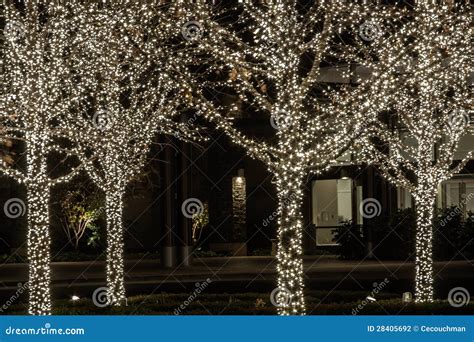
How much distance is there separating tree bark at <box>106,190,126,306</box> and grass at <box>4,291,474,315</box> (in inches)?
13.7

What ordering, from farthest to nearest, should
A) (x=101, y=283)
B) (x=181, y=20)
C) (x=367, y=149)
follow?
(x=101, y=283), (x=367, y=149), (x=181, y=20)

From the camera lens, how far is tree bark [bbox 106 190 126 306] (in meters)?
17.4

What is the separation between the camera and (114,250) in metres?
A: 17.5

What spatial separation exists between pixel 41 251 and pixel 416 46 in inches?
243

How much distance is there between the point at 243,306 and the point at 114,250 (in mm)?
2829

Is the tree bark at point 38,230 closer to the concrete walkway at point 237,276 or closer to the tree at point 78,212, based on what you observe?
the concrete walkway at point 237,276

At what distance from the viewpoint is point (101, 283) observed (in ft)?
80.2

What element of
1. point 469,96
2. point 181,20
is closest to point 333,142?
point 181,20

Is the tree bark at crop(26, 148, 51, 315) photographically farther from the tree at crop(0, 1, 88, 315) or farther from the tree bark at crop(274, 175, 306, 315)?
the tree bark at crop(274, 175, 306, 315)

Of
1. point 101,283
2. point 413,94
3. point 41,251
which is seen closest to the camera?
point 41,251

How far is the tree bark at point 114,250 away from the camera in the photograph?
1744cm

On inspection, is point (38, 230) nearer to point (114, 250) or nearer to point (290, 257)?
point (114, 250)

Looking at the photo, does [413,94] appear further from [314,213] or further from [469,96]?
[314,213]

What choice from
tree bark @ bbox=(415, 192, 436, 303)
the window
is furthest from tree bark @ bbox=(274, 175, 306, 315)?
the window
